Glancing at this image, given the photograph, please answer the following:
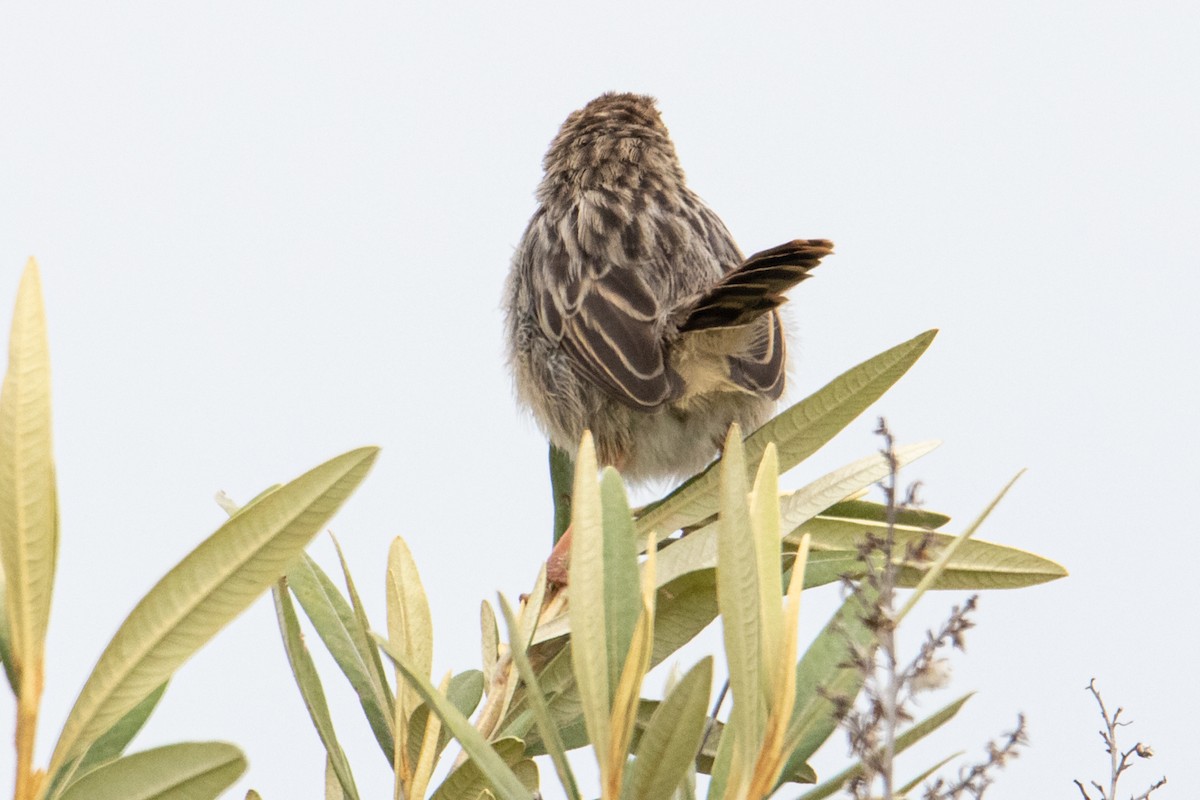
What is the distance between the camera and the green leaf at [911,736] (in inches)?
61.9

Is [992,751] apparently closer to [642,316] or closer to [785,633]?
[785,633]

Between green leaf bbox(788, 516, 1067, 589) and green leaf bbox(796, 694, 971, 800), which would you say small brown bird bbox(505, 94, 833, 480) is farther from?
green leaf bbox(796, 694, 971, 800)

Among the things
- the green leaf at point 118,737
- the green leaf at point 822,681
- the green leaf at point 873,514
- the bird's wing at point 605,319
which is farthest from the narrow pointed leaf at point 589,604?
the bird's wing at point 605,319

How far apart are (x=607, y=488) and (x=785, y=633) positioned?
0.29m

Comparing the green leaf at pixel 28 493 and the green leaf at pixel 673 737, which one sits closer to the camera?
the green leaf at pixel 28 493

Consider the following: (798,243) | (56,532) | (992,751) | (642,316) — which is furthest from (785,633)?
(642,316)

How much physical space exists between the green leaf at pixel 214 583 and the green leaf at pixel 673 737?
392 millimetres

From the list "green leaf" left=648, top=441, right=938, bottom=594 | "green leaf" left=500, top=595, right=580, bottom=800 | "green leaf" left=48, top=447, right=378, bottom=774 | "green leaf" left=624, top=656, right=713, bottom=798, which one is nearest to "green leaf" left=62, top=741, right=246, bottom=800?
"green leaf" left=48, top=447, right=378, bottom=774

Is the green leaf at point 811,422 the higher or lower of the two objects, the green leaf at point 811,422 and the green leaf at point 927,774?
the higher

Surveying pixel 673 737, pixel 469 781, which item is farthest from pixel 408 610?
pixel 673 737

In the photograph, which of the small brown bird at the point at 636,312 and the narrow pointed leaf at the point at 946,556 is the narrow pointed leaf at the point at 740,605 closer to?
the narrow pointed leaf at the point at 946,556

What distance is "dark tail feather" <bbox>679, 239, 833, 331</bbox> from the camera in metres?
3.50

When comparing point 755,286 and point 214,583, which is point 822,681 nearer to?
point 214,583

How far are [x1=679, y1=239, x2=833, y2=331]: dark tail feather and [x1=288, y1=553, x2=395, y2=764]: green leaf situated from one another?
5.79 feet
